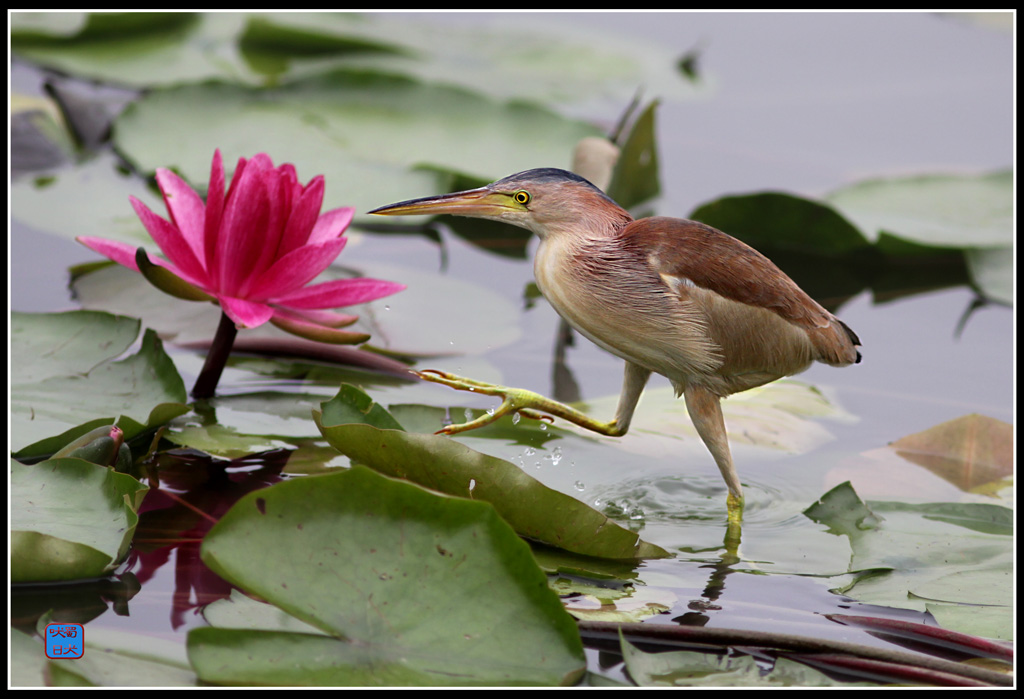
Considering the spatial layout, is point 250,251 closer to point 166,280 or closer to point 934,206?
point 166,280

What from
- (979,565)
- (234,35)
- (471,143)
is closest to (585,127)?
(471,143)

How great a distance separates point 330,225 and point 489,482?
89 cm

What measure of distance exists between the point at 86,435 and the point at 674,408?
1.40 metres

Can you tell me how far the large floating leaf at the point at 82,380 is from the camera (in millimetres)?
1989

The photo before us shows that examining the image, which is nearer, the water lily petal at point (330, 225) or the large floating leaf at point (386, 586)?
the large floating leaf at point (386, 586)

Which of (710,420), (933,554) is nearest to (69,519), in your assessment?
(710,420)

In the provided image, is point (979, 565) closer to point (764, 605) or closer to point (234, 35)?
point (764, 605)

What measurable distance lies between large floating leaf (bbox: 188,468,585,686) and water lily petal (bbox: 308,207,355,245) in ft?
3.11

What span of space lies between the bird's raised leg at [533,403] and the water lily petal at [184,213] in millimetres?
591

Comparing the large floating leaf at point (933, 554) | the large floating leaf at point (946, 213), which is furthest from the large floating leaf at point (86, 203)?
the large floating leaf at point (946, 213)

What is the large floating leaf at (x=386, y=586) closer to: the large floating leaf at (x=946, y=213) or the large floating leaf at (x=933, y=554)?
the large floating leaf at (x=933, y=554)

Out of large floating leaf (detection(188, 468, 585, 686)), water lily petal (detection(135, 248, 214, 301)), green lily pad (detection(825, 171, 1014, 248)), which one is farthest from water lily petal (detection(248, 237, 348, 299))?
green lily pad (detection(825, 171, 1014, 248))

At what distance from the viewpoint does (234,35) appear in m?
4.98

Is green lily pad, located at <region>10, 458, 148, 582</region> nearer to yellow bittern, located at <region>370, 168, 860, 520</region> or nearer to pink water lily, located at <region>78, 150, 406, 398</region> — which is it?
pink water lily, located at <region>78, 150, 406, 398</region>
